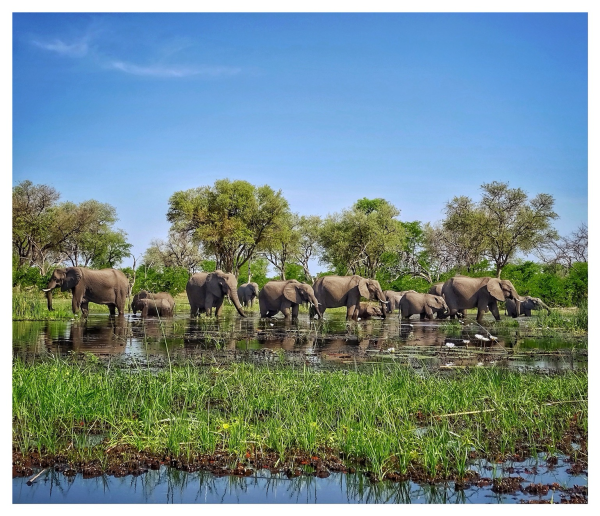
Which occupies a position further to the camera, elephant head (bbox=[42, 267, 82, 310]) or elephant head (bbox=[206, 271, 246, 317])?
elephant head (bbox=[206, 271, 246, 317])

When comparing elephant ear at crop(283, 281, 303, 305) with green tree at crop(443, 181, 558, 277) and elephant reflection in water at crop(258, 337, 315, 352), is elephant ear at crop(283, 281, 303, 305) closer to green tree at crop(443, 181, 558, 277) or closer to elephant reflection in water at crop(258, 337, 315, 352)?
elephant reflection in water at crop(258, 337, 315, 352)

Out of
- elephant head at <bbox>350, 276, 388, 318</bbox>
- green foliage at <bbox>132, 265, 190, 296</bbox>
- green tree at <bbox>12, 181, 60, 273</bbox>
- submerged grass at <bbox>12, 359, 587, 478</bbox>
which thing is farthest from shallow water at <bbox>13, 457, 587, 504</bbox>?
green tree at <bbox>12, 181, 60, 273</bbox>

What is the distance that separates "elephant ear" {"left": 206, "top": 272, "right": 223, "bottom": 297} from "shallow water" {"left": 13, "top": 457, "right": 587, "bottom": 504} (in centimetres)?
2406

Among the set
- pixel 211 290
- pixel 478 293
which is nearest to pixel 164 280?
pixel 211 290

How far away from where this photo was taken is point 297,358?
13.1 m

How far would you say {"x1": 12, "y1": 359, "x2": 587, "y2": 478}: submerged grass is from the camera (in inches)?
241


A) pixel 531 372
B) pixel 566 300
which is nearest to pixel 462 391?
pixel 531 372

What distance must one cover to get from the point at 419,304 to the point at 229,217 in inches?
1079

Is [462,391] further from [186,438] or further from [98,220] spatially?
[98,220]

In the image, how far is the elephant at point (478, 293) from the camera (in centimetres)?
2856

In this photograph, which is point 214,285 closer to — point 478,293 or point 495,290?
point 478,293

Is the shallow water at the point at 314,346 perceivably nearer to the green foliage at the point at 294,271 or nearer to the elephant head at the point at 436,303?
the elephant head at the point at 436,303

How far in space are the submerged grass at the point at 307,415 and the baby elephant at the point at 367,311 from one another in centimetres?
2184

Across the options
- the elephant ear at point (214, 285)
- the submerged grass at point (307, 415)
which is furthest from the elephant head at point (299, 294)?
the submerged grass at point (307, 415)
